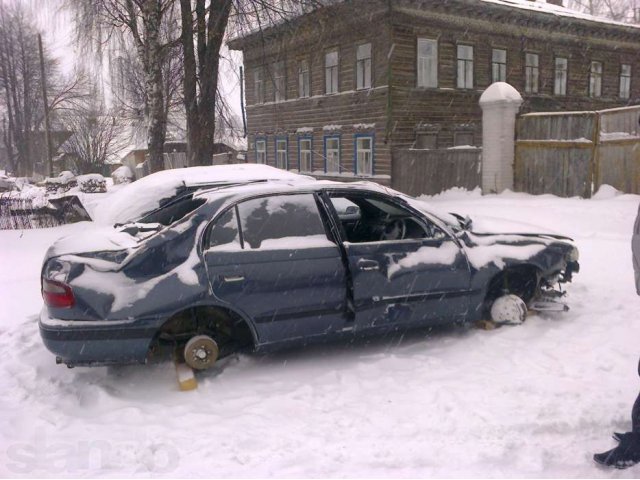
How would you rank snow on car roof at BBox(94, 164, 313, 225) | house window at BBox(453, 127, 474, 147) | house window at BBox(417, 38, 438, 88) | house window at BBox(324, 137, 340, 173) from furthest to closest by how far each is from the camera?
house window at BBox(324, 137, 340, 173) < house window at BBox(453, 127, 474, 147) < house window at BBox(417, 38, 438, 88) < snow on car roof at BBox(94, 164, 313, 225)

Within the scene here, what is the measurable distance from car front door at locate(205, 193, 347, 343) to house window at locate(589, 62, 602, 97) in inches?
993

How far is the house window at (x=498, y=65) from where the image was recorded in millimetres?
23197

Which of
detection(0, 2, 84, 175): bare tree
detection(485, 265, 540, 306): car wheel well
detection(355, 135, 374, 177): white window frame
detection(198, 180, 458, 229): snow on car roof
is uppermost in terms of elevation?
detection(0, 2, 84, 175): bare tree

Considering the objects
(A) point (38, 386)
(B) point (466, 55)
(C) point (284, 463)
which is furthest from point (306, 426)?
(B) point (466, 55)

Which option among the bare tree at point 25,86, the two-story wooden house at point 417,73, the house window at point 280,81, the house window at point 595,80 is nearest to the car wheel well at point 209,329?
the two-story wooden house at point 417,73

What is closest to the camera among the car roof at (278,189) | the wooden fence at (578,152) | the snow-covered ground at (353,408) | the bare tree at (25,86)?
the snow-covered ground at (353,408)

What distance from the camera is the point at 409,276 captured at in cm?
502

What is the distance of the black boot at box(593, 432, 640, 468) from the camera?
325 cm

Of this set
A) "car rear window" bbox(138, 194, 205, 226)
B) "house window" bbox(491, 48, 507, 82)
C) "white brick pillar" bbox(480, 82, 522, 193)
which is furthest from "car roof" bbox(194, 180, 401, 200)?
"house window" bbox(491, 48, 507, 82)

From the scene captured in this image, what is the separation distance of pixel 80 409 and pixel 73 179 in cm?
2979

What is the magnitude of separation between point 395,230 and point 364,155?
1673 cm

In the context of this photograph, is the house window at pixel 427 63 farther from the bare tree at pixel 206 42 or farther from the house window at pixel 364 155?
the bare tree at pixel 206 42

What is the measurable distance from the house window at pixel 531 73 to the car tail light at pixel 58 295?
76.4 feet

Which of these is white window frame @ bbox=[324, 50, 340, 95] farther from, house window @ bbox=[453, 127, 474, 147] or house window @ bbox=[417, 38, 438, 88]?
house window @ bbox=[453, 127, 474, 147]
